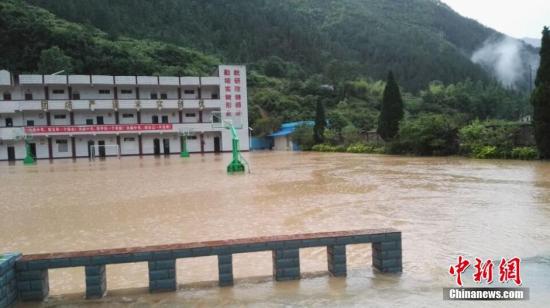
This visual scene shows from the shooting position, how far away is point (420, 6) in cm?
12144

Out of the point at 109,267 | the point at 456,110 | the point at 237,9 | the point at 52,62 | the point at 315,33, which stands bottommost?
the point at 109,267

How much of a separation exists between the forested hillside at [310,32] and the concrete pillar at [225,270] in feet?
241

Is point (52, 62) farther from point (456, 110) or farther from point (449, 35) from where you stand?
point (449, 35)

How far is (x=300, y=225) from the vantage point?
299 inches

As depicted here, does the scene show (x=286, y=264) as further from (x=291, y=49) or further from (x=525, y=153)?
(x=291, y=49)

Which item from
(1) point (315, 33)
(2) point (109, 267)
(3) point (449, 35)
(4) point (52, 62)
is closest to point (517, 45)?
(3) point (449, 35)

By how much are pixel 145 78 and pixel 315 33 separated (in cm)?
6565

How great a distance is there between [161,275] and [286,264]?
1.22 metres

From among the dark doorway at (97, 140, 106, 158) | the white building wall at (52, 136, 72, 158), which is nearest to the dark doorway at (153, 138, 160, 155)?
the dark doorway at (97, 140, 106, 158)

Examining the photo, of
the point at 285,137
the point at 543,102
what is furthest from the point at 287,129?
the point at 543,102

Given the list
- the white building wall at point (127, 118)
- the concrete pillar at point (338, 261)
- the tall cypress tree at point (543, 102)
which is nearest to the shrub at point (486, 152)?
the tall cypress tree at point (543, 102)

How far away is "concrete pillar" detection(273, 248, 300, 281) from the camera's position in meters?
4.49

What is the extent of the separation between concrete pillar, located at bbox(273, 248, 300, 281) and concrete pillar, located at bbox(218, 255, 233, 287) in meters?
0.46

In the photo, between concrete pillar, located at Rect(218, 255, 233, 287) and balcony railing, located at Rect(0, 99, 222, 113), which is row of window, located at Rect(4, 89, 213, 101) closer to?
balcony railing, located at Rect(0, 99, 222, 113)
